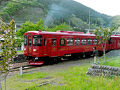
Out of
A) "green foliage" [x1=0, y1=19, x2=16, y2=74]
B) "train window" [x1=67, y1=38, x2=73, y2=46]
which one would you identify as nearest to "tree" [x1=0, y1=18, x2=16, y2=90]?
"green foliage" [x1=0, y1=19, x2=16, y2=74]

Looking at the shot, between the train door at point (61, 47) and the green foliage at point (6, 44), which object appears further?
the train door at point (61, 47)

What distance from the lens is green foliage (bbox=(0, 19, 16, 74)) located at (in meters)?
5.82

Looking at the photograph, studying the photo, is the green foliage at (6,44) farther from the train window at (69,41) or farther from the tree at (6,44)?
the train window at (69,41)

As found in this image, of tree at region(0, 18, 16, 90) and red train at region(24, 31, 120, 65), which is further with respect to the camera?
red train at region(24, 31, 120, 65)

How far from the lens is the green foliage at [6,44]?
582 centimetres

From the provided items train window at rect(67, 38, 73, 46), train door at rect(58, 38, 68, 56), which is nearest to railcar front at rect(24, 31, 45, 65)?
train door at rect(58, 38, 68, 56)

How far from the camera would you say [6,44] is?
580cm

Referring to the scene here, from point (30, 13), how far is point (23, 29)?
45.9 metres

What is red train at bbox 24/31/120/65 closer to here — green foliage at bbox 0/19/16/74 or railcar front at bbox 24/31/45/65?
railcar front at bbox 24/31/45/65

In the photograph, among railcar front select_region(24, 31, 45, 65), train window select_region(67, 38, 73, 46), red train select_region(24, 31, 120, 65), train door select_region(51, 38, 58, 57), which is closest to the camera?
railcar front select_region(24, 31, 45, 65)

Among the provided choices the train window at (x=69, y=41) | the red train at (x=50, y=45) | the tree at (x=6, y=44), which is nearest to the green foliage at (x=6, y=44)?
the tree at (x=6, y=44)

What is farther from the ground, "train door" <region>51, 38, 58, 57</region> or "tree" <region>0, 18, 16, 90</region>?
"tree" <region>0, 18, 16, 90</region>

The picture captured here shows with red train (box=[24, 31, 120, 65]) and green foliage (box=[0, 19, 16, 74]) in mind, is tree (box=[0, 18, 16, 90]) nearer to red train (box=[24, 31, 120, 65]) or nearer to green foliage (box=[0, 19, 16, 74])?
green foliage (box=[0, 19, 16, 74])

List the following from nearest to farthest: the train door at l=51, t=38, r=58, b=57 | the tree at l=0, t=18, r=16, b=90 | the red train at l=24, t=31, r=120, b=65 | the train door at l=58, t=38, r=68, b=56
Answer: the tree at l=0, t=18, r=16, b=90
the red train at l=24, t=31, r=120, b=65
the train door at l=51, t=38, r=58, b=57
the train door at l=58, t=38, r=68, b=56
